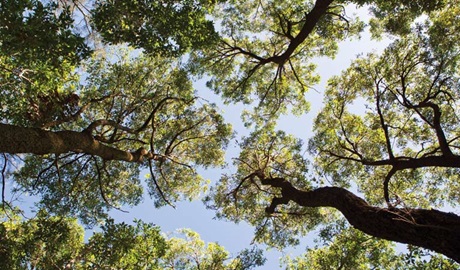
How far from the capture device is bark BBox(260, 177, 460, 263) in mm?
4141

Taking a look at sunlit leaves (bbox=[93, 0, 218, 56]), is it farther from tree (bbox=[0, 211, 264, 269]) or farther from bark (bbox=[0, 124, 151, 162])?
tree (bbox=[0, 211, 264, 269])

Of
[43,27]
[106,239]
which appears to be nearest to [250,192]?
[106,239]

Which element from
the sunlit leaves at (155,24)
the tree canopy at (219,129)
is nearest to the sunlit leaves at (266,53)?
the tree canopy at (219,129)

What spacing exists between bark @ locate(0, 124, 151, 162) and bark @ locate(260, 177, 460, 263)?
5.03 m

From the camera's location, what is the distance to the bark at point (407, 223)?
13.6 ft

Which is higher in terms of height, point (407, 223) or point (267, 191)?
point (267, 191)

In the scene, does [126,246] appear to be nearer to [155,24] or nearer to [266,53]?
[155,24]

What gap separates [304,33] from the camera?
9.52 m

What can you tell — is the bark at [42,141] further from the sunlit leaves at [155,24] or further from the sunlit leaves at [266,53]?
the sunlit leaves at [266,53]

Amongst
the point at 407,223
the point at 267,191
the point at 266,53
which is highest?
the point at 266,53

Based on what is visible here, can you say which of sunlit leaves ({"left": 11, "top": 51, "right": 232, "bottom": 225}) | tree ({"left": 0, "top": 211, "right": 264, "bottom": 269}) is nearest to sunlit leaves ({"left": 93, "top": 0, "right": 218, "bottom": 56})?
sunlit leaves ({"left": 11, "top": 51, "right": 232, "bottom": 225})

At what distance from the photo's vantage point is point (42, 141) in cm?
558

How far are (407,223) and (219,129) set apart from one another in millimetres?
8530

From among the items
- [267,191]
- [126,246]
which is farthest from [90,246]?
[267,191]
